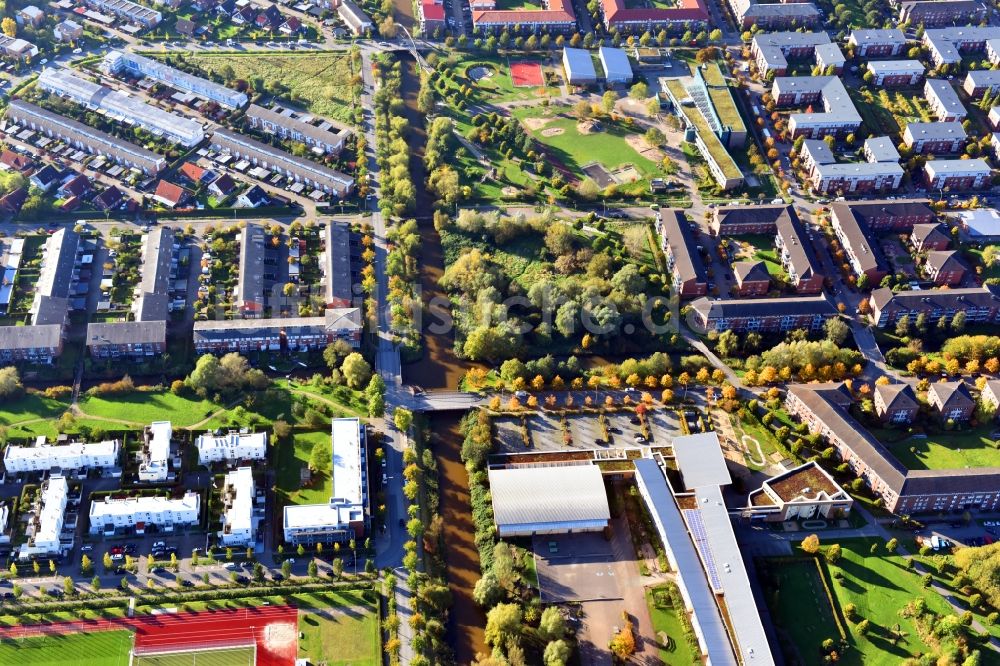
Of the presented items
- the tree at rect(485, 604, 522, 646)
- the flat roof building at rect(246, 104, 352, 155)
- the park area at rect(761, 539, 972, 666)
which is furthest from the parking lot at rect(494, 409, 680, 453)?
the flat roof building at rect(246, 104, 352, 155)

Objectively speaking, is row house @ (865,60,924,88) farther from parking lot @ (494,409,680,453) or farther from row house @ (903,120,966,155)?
parking lot @ (494,409,680,453)

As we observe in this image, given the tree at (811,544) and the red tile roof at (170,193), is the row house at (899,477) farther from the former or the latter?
the red tile roof at (170,193)

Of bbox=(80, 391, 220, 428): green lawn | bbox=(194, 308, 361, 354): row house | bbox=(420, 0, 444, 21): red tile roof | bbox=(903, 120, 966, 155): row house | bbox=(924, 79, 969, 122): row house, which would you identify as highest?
bbox=(420, 0, 444, 21): red tile roof

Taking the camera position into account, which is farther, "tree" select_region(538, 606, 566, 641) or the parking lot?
the parking lot

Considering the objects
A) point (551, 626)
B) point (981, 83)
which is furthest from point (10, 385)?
point (981, 83)

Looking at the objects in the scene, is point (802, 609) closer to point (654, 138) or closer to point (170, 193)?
point (654, 138)

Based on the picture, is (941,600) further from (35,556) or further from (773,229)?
(35,556)
